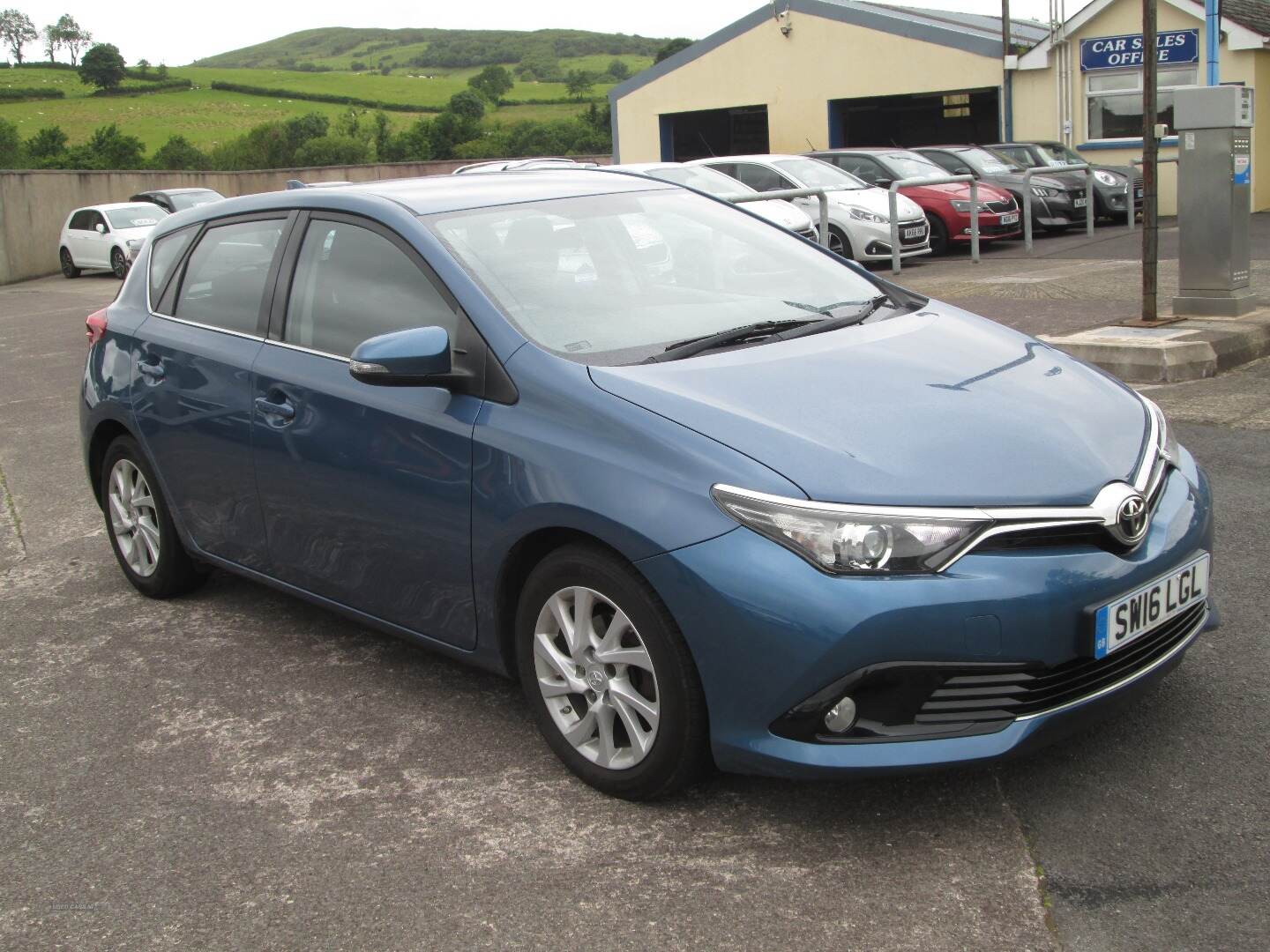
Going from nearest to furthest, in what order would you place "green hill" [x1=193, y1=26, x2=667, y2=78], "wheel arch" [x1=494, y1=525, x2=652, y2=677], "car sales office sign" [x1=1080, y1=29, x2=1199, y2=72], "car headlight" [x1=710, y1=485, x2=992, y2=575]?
"car headlight" [x1=710, y1=485, x2=992, y2=575], "wheel arch" [x1=494, y1=525, x2=652, y2=677], "car sales office sign" [x1=1080, y1=29, x2=1199, y2=72], "green hill" [x1=193, y1=26, x2=667, y2=78]

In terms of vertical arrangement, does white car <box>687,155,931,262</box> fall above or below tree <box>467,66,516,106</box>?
below

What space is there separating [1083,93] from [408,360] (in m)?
25.2

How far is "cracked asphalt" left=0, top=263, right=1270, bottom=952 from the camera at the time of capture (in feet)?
9.87

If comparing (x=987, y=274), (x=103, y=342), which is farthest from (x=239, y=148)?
(x=103, y=342)

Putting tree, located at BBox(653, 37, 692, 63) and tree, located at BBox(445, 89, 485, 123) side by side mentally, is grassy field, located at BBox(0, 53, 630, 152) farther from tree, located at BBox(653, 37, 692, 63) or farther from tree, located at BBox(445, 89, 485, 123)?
tree, located at BBox(653, 37, 692, 63)

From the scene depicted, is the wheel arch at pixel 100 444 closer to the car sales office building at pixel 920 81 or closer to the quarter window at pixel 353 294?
the quarter window at pixel 353 294

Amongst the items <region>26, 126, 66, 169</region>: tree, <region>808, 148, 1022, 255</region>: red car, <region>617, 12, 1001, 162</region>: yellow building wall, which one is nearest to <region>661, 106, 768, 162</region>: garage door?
<region>617, 12, 1001, 162</region>: yellow building wall

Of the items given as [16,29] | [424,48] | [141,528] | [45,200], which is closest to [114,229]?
[45,200]

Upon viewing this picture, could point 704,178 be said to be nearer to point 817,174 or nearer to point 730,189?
point 730,189

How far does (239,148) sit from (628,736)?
193 ft

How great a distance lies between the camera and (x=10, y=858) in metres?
3.55

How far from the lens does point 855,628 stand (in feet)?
10.0

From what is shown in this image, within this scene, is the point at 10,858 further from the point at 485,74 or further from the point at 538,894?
the point at 485,74

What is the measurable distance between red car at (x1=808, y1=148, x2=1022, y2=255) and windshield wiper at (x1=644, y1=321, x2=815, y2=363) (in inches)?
613
